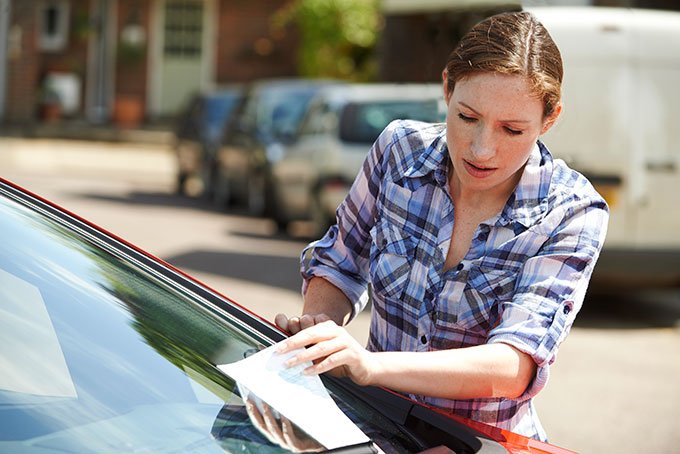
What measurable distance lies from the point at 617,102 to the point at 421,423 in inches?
281

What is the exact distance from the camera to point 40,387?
201 centimetres

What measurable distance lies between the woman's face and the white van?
6.66 m

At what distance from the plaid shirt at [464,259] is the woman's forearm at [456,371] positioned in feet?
0.12

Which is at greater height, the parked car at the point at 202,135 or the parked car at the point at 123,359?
the parked car at the point at 123,359

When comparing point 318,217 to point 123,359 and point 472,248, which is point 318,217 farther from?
point 123,359

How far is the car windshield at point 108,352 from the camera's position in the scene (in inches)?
76.4

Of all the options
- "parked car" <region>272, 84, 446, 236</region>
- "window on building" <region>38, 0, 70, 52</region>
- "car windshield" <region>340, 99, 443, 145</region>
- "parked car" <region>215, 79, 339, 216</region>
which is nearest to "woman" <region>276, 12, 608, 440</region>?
"parked car" <region>272, 84, 446, 236</region>

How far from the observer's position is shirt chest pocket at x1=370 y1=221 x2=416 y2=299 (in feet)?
8.13

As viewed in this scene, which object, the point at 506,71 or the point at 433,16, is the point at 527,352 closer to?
the point at 506,71

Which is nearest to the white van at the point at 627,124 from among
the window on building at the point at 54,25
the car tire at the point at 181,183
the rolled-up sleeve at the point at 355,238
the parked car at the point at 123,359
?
the rolled-up sleeve at the point at 355,238

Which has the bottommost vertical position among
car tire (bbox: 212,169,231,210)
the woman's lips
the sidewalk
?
the sidewalk

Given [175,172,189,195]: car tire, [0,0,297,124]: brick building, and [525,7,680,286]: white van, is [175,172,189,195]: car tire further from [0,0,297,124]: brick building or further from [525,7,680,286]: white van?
[525,7,680,286]: white van

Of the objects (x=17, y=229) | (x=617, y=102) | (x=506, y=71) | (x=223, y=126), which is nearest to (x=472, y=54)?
(x=506, y=71)

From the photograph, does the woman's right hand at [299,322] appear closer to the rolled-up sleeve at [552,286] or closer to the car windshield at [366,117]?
the rolled-up sleeve at [552,286]
